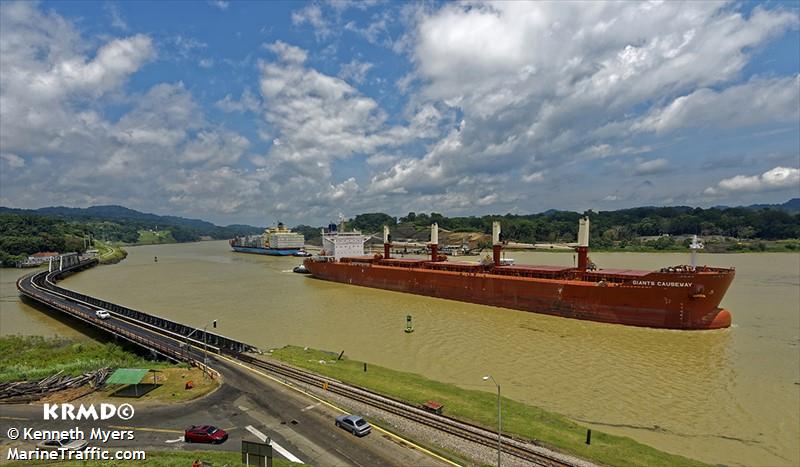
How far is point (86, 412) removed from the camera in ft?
56.6

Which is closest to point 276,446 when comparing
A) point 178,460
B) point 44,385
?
point 178,460

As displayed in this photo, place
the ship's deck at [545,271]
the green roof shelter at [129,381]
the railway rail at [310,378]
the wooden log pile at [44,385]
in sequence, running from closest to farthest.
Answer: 1. the railway rail at [310,378]
2. the wooden log pile at [44,385]
3. the green roof shelter at [129,381]
4. the ship's deck at [545,271]

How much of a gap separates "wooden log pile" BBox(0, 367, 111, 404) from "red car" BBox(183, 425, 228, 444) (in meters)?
9.29

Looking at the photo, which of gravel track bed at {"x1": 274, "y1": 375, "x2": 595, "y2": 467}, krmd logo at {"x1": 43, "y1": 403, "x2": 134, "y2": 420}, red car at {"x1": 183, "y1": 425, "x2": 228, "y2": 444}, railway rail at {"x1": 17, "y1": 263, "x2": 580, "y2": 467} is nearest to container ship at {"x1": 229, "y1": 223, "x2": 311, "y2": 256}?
railway rail at {"x1": 17, "y1": 263, "x2": 580, "y2": 467}

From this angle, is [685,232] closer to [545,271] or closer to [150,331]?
[545,271]

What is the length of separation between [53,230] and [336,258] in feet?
411

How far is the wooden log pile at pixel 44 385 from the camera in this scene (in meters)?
18.6

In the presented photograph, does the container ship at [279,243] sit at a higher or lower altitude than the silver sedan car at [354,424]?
higher

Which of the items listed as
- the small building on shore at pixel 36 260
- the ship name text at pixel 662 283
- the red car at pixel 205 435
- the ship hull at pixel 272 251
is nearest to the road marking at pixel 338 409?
the red car at pixel 205 435

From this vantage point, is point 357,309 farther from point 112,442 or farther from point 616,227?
point 616,227

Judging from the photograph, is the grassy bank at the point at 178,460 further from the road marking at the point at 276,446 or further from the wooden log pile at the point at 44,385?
the wooden log pile at the point at 44,385

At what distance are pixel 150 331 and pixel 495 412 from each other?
2964cm

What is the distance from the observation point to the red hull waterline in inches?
1219

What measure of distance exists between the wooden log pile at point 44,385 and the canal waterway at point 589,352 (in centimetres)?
1182
